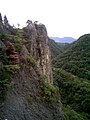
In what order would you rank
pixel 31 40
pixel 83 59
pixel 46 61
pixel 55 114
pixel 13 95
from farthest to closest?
pixel 83 59 < pixel 46 61 < pixel 31 40 < pixel 55 114 < pixel 13 95

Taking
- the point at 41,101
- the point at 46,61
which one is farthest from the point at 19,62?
the point at 46,61

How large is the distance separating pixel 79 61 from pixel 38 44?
3836 cm

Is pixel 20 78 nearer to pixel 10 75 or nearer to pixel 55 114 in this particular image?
pixel 10 75

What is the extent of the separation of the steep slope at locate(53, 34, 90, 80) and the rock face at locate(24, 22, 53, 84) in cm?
2926

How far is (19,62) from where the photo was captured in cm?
1377

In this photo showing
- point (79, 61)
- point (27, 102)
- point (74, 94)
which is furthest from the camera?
point (79, 61)

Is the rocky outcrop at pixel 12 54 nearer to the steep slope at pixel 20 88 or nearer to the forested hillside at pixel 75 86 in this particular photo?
the steep slope at pixel 20 88

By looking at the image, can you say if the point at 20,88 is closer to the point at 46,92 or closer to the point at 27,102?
the point at 27,102

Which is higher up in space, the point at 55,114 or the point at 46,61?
the point at 46,61

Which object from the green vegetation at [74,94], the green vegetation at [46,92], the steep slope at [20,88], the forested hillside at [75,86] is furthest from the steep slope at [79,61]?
the steep slope at [20,88]

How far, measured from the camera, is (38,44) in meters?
19.0

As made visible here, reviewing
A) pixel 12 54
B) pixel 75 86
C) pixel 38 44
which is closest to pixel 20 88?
pixel 12 54

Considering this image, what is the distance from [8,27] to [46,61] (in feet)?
14.9

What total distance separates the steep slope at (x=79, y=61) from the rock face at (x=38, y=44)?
29264 millimetres
